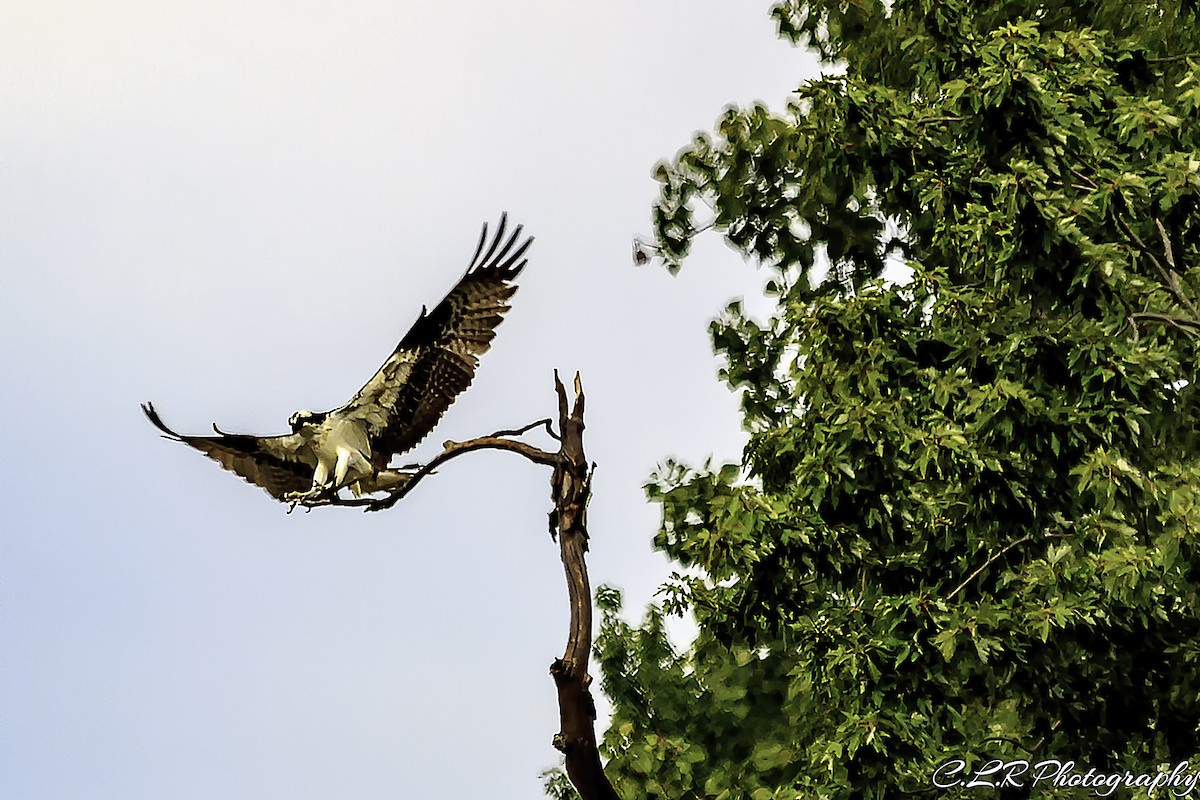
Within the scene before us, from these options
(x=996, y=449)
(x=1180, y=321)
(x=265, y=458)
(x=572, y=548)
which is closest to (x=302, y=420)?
(x=265, y=458)

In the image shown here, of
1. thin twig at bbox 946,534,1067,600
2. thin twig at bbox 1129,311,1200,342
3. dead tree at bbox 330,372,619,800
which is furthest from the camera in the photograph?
thin twig at bbox 1129,311,1200,342

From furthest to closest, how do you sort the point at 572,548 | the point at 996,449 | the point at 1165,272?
the point at 1165,272 < the point at 996,449 < the point at 572,548

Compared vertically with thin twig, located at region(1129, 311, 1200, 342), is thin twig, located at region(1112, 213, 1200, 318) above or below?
above

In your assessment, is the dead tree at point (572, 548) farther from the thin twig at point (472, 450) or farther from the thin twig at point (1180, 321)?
the thin twig at point (1180, 321)

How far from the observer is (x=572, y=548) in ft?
29.1

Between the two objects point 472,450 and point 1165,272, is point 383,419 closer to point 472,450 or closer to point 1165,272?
point 472,450

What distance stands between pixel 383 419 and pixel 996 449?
3.87 m

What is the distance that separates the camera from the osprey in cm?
915

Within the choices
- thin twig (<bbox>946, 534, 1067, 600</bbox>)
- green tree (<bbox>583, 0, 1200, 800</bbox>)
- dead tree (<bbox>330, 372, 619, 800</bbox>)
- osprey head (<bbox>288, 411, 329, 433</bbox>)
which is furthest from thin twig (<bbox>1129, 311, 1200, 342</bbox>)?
osprey head (<bbox>288, 411, 329, 433</bbox>)

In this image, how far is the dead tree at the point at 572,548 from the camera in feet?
→ 28.3

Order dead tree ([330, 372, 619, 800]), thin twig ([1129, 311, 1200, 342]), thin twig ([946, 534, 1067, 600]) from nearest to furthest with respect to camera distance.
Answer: dead tree ([330, 372, 619, 800]) < thin twig ([946, 534, 1067, 600]) < thin twig ([1129, 311, 1200, 342])

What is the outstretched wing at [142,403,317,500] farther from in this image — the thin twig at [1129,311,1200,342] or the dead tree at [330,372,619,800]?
the thin twig at [1129,311,1200,342]

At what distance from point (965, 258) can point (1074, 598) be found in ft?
7.82

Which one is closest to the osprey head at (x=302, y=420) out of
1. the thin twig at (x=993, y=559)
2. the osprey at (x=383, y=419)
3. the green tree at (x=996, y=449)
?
the osprey at (x=383, y=419)
